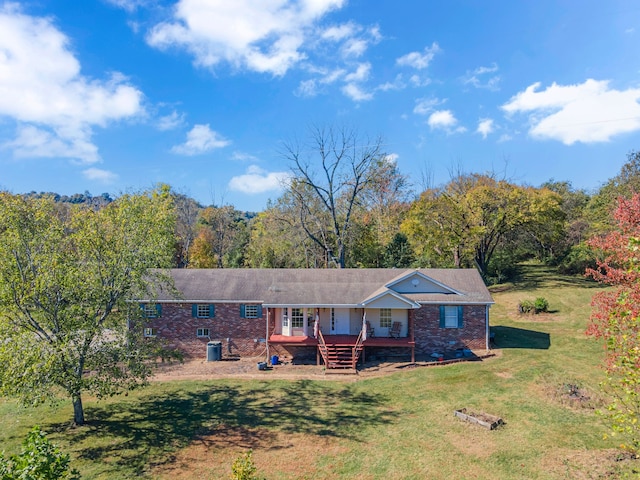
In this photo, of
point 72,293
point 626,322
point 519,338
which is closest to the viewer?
point 626,322

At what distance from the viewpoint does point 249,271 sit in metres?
27.0

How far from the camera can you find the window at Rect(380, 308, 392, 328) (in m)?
23.7

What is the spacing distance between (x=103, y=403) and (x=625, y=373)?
729 inches

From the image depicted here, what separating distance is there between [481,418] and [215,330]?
15.7m

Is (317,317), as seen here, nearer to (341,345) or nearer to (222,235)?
(341,345)

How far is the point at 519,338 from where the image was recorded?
2542 cm

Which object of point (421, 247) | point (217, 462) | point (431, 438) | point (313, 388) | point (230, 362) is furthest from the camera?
point (421, 247)

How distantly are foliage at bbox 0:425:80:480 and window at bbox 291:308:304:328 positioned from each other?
1666cm

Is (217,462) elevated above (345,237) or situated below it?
below

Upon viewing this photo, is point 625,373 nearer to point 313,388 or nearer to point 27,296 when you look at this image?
point 313,388

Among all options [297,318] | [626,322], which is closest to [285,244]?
[297,318]

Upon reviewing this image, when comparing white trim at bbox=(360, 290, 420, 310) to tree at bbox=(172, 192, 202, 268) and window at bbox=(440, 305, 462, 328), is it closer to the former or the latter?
window at bbox=(440, 305, 462, 328)

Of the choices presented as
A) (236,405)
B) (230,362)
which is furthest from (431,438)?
(230,362)

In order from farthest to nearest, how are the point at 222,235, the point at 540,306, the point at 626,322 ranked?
the point at 222,235
the point at 540,306
the point at 626,322
